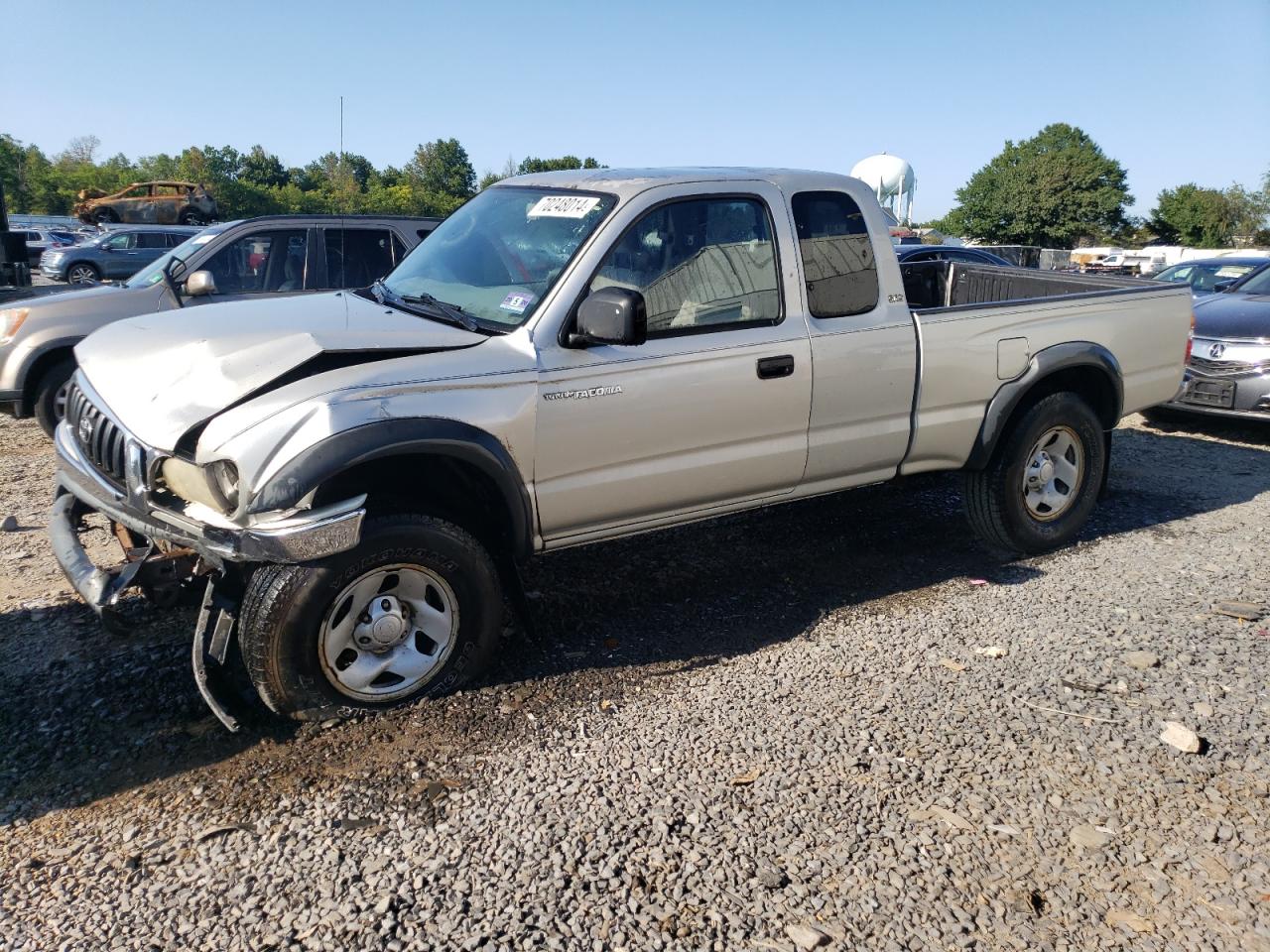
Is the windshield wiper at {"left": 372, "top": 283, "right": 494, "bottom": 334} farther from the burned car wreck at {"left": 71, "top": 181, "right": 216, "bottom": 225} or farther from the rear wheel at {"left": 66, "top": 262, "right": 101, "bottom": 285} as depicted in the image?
the burned car wreck at {"left": 71, "top": 181, "right": 216, "bottom": 225}

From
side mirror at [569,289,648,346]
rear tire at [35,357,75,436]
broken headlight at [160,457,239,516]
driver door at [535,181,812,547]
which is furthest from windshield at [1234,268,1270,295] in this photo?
rear tire at [35,357,75,436]

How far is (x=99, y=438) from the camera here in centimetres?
375

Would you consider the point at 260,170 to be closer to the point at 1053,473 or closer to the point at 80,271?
the point at 80,271

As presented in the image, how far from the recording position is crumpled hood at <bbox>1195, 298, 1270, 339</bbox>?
8.65m

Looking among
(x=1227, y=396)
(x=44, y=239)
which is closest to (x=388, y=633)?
(x=1227, y=396)

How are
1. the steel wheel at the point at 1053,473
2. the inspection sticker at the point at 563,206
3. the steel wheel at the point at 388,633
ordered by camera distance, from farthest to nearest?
the steel wheel at the point at 1053,473, the inspection sticker at the point at 563,206, the steel wheel at the point at 388,633

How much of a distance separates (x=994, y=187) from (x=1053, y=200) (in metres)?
5.06

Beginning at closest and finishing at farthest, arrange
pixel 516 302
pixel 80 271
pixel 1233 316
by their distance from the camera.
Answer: pixel 516 302, pixel 1233 316, pixel 80 271

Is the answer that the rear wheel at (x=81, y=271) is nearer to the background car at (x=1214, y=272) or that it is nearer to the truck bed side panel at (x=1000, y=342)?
the background car at (x=1214, y=272)

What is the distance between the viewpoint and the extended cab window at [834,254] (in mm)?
4590

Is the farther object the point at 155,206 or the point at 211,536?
the point at 155,206

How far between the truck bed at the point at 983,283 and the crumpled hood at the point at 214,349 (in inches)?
141

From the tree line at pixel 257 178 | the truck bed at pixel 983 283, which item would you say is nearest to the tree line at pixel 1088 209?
the tree line at pixel 257 178

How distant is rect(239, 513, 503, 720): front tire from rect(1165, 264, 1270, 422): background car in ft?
21.9
